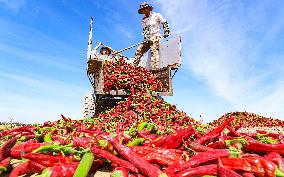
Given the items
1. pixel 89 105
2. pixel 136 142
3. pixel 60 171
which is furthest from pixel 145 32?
pixel 60 171

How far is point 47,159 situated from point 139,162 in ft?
3.07

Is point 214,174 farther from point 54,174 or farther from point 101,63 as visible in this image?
point 101,63

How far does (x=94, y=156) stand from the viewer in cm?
257

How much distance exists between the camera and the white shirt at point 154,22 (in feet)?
45.0

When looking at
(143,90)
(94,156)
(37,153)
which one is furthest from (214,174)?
(143,90)

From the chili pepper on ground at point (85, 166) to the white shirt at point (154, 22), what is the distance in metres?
11.8

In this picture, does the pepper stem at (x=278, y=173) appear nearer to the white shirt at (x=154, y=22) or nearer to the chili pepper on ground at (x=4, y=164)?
the chili pepper on ground at (x=4, y=164)

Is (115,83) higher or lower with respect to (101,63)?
lower

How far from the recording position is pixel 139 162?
2.37m

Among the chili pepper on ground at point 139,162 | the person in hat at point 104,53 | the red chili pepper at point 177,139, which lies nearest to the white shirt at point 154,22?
the person in hat at point 104,53

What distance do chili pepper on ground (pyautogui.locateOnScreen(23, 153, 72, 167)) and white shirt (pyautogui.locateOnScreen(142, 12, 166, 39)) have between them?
38.1 feet

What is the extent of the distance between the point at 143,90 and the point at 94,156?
857 centimetres

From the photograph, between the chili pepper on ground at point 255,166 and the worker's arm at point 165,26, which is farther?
the worker's arm at point 165,26

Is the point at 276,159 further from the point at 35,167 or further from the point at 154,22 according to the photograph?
the point at 154,22
